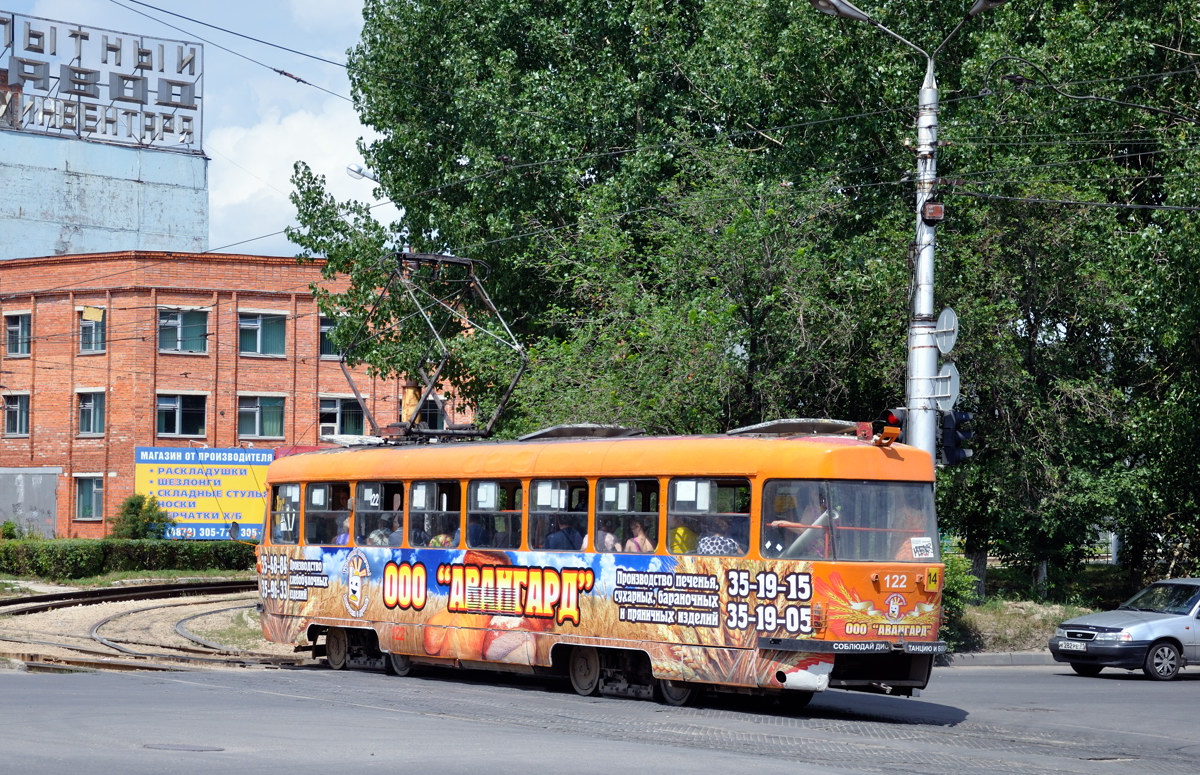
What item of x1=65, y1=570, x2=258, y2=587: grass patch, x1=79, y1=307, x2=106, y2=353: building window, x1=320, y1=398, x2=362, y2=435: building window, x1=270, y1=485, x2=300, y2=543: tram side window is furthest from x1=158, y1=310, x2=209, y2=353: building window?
x1=270, y1=485, x2=300, y2=543: tram side window

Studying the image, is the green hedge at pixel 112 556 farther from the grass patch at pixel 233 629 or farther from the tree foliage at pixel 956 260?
the tree foliage at pixel 956 260

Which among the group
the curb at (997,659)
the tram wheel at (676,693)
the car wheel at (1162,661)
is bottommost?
the curb at (997,659)

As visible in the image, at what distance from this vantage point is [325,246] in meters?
35.4

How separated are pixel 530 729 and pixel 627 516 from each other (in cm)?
348

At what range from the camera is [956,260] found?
82.0 ft

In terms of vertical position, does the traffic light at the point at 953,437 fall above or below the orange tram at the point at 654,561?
above

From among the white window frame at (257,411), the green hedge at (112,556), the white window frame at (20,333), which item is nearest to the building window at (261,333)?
the white window frame at (257,411)

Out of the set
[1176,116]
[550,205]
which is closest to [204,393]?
[550,205]

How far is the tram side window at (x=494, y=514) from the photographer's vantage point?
16.5 meters

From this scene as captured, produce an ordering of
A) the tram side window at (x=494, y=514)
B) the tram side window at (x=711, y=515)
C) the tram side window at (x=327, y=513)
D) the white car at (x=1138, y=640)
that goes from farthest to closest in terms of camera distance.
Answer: the white car at (x=1138, y=640) < the tram side window at (x=327, y=513) < the tram side window at (x=494, y=514) < the tram side window at (x=711, y=515)

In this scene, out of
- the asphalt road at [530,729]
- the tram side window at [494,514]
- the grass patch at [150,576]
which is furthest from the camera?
the grass patch at [150,576]

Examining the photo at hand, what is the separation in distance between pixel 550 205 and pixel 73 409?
79.7ft

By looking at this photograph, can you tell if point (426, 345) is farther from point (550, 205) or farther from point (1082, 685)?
point (1082, 685)

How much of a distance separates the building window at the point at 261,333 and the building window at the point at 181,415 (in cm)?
237
